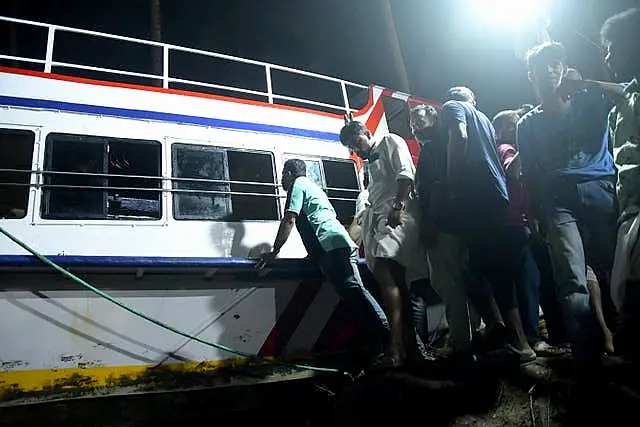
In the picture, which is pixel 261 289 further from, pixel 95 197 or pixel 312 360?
pixel 95 197

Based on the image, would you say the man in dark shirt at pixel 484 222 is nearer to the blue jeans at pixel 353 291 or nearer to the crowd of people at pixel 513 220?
the crowd of people at pixel 513 220

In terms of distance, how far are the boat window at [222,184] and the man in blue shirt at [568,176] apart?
2.32 meters

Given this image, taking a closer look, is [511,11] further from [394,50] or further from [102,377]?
[102,377]

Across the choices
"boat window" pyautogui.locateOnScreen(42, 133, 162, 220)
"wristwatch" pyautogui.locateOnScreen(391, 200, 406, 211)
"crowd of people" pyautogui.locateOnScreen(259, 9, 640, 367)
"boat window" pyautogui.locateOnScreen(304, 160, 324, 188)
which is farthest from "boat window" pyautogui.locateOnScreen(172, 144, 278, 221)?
"wristwatch" pyautogui.locateOnScreen(391, 200, 406, 211)

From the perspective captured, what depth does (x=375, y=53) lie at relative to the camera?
11.7 m

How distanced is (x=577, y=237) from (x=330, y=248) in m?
1.55

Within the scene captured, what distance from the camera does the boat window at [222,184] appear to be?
3.87 meters

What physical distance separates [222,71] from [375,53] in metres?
4.17

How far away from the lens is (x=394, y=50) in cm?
936

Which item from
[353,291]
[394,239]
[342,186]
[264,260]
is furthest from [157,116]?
[394,239]

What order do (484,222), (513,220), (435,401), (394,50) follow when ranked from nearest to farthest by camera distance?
(435,401)
(484,222)
(513,220)
(394,50)

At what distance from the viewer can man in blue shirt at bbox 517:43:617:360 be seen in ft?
7.16

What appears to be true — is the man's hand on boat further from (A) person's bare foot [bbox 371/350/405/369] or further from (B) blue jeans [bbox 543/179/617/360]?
(B) blue jeans [bbox 543/179/617/360]

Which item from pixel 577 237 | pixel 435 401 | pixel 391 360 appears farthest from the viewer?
pixel 391 360
